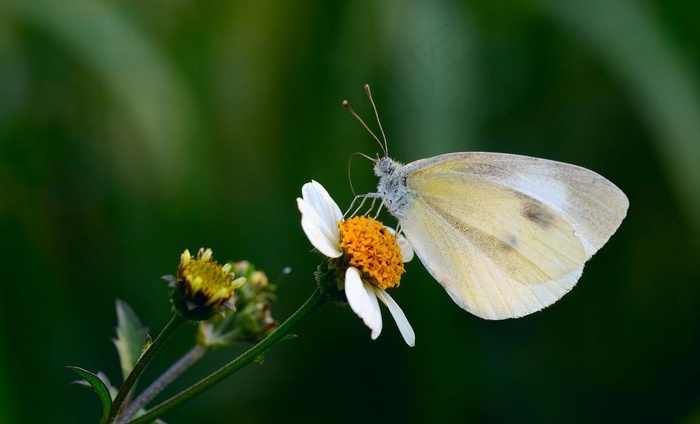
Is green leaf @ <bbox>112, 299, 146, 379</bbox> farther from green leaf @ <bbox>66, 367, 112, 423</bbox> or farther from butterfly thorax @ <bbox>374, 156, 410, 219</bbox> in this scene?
butterfly thorax @ <bbox>374, 156, 410, 219</bbox>

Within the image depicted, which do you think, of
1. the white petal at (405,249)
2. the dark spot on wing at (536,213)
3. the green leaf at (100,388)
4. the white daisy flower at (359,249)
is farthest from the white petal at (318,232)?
the dark spot on wing at (536,213)

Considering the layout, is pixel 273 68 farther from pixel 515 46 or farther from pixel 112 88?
pixel 515 46

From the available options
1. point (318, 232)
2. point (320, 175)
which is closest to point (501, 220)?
point (318, 232)

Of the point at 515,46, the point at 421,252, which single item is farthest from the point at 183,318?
the point at 515,46

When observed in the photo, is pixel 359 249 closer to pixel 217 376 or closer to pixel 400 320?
pixel 400 320

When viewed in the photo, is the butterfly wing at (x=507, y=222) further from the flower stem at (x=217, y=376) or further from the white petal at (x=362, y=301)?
the flower stem at (x=217, y=376)

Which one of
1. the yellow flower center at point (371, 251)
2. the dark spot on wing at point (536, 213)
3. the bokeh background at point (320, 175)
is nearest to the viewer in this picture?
the yellow flower center at point (371, 251)

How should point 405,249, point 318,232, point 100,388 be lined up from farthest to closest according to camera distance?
point 405,249, point 318,232, point 100,388
